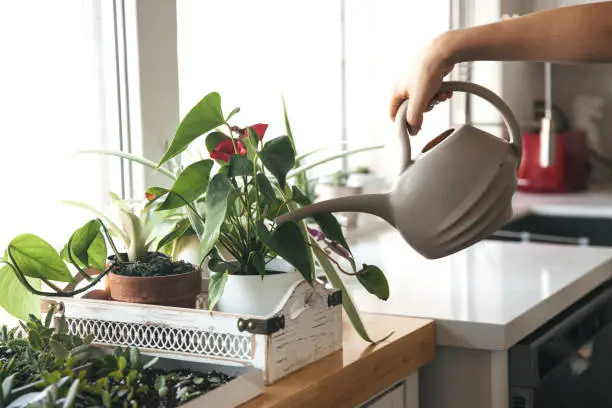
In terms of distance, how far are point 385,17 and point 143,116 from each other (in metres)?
1.52

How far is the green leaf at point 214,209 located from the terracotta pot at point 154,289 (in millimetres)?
144

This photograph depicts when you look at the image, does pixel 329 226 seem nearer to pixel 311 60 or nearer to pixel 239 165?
pixel 239 165

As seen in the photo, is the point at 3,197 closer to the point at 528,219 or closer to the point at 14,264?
the point at 14,264

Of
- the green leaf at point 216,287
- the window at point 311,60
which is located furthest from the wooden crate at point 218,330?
the window at point 311,60

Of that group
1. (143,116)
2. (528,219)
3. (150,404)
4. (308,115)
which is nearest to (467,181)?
(150,404)

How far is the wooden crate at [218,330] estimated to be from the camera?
47.0 inches

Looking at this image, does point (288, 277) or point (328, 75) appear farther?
point (328, 75)

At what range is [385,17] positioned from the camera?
3.10 m

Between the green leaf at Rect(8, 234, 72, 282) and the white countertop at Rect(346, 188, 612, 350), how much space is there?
611 millimetres

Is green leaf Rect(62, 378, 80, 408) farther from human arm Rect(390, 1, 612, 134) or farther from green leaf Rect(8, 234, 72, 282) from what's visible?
human arm Rect(390, 1, 612, 134)

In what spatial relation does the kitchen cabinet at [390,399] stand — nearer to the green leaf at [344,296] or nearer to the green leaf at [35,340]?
the green leaf at [344,296]

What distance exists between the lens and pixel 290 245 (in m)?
1.17

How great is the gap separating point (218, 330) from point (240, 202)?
18 cm

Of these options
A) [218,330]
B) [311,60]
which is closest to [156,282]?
[218,330]
